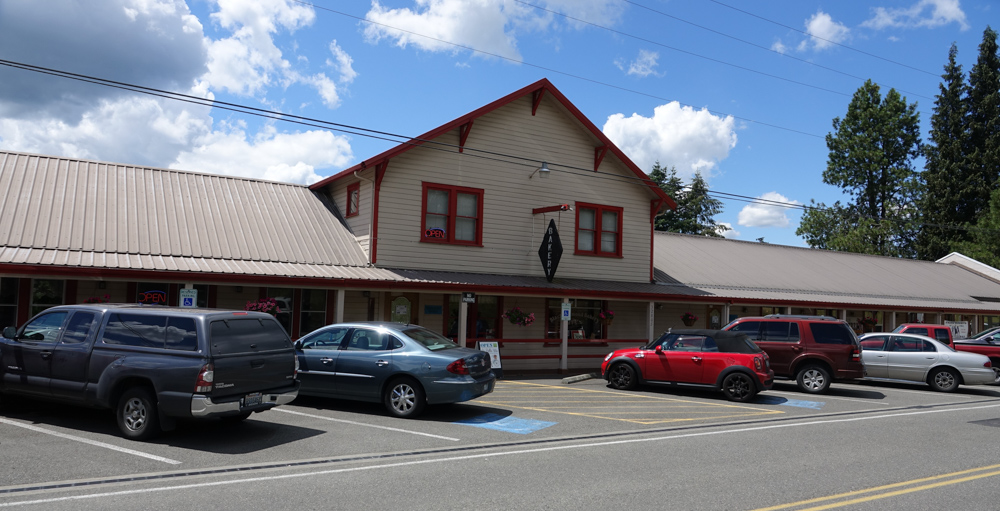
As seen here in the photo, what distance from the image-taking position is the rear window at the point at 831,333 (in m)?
17.5

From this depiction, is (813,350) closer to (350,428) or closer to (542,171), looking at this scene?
(542,171)

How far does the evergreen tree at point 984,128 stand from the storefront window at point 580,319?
46.0 m

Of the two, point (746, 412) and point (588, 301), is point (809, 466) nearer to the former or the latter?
point (746, 412)

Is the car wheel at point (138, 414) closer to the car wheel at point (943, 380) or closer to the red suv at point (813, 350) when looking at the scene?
the red suv at point (813, 350)

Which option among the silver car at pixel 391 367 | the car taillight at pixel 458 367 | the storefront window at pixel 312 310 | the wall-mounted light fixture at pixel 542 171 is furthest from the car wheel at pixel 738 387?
the storefront window at pixel 312 310

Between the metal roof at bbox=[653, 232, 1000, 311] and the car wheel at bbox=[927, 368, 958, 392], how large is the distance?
25.4ft

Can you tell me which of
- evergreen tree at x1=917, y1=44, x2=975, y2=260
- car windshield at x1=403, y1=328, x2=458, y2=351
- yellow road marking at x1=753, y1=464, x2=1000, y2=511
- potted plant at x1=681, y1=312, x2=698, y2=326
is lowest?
yellow road marking at x1=753, y1=464, x2=1000, y2=511

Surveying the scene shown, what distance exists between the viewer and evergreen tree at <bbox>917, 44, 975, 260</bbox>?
56031mm

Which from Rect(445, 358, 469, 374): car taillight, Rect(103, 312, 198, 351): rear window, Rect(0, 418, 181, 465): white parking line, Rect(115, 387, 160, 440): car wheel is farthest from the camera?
Rect(445, 358, 469, 374): car taillight

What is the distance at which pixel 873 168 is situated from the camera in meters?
57.6

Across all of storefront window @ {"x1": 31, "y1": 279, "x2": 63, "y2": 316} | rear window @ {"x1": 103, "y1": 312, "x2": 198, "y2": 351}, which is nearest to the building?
storefront window @ {"x1": 31, "y1": 279, "x2": 63, "y2": 316}

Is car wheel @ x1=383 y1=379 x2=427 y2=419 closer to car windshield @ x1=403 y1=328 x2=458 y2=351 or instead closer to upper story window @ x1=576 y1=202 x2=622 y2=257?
car windshield @ x1=403 y1=328 x2=458 y2=351

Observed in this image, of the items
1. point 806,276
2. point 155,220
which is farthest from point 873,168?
point 155,220

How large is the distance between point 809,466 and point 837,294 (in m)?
25.4
